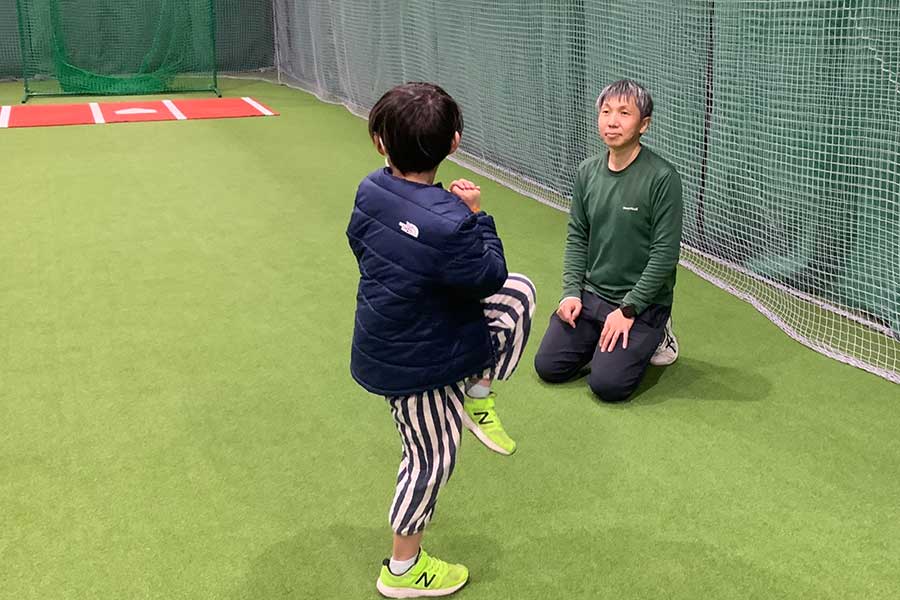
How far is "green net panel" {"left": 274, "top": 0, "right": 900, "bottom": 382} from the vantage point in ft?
12.0

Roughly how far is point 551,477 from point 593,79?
3.42m

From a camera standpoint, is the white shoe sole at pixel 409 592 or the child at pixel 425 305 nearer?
the child at pixel 425 305

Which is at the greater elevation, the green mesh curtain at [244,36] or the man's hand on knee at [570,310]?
the green mesh curtain at [244,36]

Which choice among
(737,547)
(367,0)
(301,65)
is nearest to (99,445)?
(737,547)

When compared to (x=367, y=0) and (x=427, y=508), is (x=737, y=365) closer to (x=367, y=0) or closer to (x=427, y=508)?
(x=427, y=508)

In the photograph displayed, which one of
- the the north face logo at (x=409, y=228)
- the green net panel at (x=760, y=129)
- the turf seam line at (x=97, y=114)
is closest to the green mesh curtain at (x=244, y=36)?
the turf seam line at (x=97, y=114)

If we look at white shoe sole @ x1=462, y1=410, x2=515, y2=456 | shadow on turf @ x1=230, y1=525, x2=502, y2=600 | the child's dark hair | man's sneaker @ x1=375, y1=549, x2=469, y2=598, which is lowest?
shadow on turf @ x1=230, y1=525, x2=502, y2=600

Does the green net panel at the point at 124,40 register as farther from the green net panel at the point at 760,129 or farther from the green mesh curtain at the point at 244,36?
the green net panel at the point at 760,129

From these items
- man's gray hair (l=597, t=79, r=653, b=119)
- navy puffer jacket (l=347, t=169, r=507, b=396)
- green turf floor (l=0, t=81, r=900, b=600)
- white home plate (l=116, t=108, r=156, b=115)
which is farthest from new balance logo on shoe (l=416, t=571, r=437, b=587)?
white home plate (l=116, t=108, r=156, b=115)

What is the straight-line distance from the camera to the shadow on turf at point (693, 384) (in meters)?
3.16

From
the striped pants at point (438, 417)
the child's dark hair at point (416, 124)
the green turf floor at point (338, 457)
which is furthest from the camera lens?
the green turf floor at point (338, 457)

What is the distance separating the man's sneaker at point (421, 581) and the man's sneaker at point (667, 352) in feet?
5.03

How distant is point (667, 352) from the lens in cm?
340

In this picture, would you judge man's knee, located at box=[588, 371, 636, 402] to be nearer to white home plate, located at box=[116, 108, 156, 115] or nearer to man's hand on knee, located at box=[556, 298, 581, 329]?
man's hand on knee, located at box=[556, 298, 581, 329]
